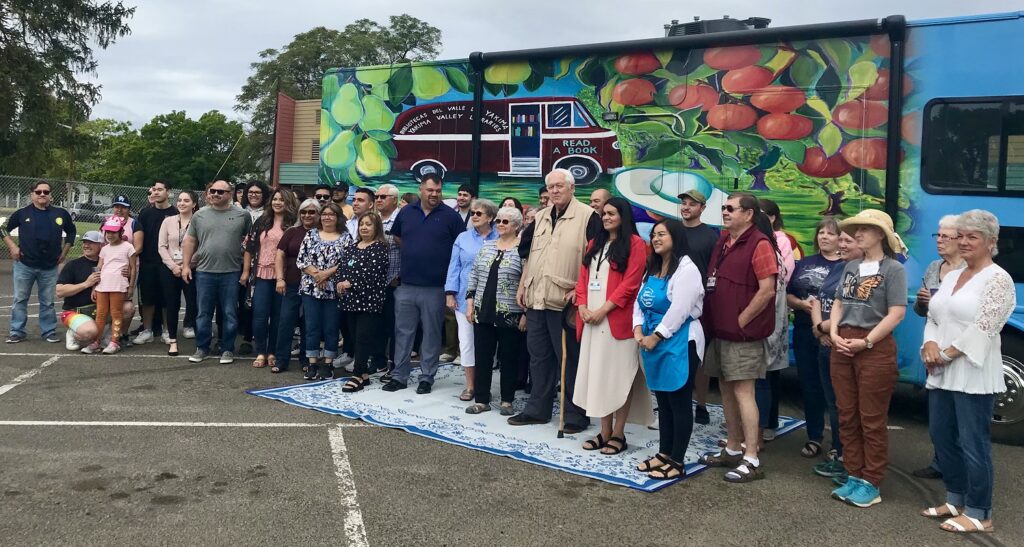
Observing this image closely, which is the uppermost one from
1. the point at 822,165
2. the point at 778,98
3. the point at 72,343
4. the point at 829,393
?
the point at 778,98

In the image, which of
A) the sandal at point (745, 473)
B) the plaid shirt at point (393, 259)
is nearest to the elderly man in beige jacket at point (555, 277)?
the sandal at point (745, 473)

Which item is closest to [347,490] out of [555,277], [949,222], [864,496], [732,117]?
[555,277]

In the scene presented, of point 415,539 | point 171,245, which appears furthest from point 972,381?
point 171,245

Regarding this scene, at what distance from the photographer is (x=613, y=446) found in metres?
5.55

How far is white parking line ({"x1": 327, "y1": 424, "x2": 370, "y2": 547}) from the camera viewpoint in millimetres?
3928

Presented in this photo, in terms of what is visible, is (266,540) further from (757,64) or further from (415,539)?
(757,64)

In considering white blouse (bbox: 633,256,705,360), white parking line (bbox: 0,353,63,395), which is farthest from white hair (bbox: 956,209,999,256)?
white parking line (bbox: 0,353,63,395)

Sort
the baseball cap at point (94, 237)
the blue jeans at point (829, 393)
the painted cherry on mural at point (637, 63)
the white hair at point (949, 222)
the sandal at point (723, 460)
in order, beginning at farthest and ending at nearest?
the baseball cap at point (94, 237)
the painted cherry on mural at point (637, 63)
the sandal at point (723, 460)
the blue jeans at point (829, 393)
the white hair at point (949, 222)

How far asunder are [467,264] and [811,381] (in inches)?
113

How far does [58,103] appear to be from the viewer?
21.3 meters

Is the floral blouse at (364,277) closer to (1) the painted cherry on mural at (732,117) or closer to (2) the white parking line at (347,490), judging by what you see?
(2) the white parking line at (347,490)

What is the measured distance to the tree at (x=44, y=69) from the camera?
1952cm

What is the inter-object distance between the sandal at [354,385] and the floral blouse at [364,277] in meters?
0.63

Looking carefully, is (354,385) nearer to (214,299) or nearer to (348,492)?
(214,299)
